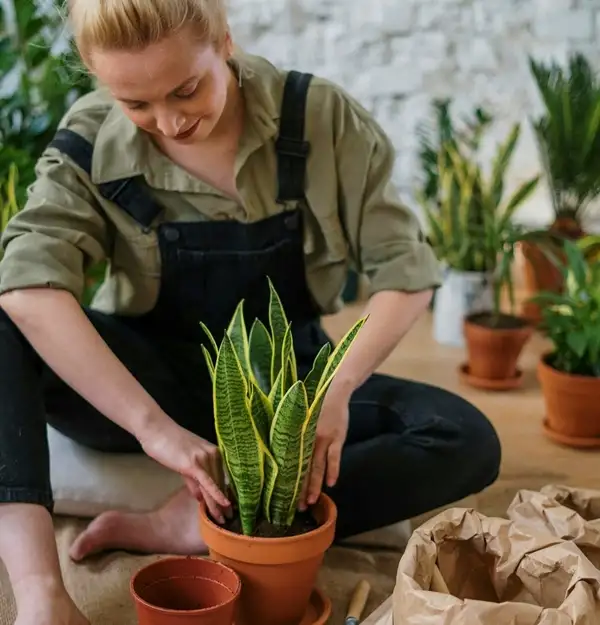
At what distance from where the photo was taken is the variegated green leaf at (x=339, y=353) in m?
1.17

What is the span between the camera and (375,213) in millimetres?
1519

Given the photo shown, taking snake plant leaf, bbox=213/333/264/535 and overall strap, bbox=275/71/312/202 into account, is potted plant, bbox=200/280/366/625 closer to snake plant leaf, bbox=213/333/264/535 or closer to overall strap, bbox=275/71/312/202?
snake plant leaf, bbox=213/333/264/535

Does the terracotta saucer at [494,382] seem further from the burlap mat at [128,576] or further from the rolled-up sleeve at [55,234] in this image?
the rolled-up sleeve at [55,234]

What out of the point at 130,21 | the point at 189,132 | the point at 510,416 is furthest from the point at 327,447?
the point at 510,416

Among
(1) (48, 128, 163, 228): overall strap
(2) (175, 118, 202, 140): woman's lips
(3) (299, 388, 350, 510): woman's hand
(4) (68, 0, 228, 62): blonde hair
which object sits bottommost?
(3) (299, 388, 350, 510): woman's hand

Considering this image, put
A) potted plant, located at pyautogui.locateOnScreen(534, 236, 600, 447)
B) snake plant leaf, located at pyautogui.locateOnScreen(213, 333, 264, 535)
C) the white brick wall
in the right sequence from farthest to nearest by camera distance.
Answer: the white brick wall
potted plant, located at pyautogui.locateOnScreen(534, 236, 600, 447)
snake plant leaf, located at pyautogui.locateOnScreen(213, 333, 264, 535)

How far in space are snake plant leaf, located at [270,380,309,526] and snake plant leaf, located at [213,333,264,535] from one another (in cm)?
2

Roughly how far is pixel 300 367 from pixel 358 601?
402 mm

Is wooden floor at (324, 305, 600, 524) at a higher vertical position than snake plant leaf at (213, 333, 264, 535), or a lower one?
lower

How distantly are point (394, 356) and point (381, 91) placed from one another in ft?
3.22

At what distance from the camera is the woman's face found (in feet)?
3.98

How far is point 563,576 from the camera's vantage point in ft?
3.73

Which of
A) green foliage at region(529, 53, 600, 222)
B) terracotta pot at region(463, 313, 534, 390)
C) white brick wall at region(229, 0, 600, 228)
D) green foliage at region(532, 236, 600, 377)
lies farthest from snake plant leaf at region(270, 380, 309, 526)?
white brick wall at region(229, 0, 600, 228)

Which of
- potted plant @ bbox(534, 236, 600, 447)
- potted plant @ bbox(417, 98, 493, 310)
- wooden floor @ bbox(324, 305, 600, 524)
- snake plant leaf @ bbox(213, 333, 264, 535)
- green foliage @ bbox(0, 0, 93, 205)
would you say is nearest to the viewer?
snake plant leaf @ bbox(213, 333, 264, 535)
